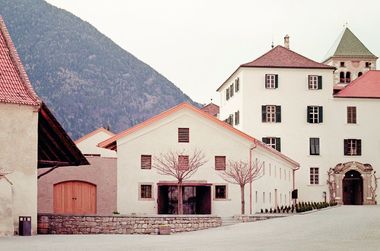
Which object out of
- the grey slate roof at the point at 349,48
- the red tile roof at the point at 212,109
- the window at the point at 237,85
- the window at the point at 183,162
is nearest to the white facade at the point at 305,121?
the window at the point at 237,85

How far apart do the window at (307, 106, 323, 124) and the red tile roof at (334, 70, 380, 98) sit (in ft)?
7.22

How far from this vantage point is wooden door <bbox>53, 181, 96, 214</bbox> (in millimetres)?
53875

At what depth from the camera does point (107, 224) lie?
38.8 meters

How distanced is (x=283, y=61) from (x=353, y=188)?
13937 mm

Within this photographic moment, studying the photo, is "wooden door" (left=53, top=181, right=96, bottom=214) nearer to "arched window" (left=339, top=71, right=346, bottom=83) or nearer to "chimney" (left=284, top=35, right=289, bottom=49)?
"chimney" (left=284, top=35, right=289, bottom=49)

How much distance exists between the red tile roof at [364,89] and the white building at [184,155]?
27.5 m

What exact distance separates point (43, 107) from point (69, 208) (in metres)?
18.7

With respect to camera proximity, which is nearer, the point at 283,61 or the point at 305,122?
the point at 305,122

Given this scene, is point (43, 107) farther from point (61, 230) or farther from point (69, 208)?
point (69, 208)

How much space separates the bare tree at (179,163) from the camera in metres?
56.3

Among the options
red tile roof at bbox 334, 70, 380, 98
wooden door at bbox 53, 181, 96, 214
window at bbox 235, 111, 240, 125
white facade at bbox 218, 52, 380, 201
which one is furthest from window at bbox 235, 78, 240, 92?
wooden door at bbox 53, 181, 96, 214

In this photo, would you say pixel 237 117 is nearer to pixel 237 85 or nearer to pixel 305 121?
pixel 237 85

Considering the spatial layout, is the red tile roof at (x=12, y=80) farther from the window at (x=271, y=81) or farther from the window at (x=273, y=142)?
the window at (x=271, y=81)

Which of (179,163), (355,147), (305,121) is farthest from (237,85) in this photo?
(179,163)
